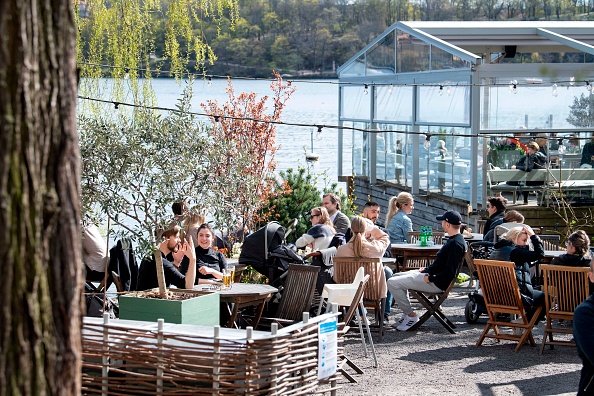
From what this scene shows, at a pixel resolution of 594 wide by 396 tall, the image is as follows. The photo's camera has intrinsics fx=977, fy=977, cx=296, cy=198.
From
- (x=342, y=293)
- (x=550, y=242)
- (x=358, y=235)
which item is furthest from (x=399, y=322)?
(x=550, y=242)

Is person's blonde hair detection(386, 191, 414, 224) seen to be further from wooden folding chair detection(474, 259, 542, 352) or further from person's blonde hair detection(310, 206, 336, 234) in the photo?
wooden folding chair detection(474, 259, 542, 352)

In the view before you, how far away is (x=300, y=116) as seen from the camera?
204 ft

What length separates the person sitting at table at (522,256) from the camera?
29.9 ft

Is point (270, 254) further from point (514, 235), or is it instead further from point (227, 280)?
point (514, 235)

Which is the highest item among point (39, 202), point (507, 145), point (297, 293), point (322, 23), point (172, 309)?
point (322, 23)

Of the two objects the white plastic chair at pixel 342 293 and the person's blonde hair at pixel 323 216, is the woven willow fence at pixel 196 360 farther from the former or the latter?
the person's blonde hair at pixel 323 216

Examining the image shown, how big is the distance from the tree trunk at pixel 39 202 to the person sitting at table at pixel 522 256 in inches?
274

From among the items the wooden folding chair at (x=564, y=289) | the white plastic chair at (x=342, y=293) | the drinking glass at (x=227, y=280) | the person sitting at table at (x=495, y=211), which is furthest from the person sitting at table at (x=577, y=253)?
the drinking glass at (x=227, y=280)

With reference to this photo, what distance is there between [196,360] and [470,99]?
38.1 feet

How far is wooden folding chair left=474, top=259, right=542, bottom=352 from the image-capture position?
8891mm

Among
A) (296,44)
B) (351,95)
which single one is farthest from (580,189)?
(296,44)

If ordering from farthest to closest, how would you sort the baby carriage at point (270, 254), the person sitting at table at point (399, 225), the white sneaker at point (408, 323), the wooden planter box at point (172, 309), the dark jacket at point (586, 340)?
the person sitting at table at point (399, 225) < the white sneaker at point (408, 323) < the baby carriage at point (270, 254) < the wooden planter box at point (172, 309) < the dark jacket at point (586, 340)

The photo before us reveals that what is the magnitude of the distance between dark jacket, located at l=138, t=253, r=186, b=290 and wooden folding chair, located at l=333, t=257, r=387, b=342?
1.66 metres

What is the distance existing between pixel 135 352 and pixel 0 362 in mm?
3433
